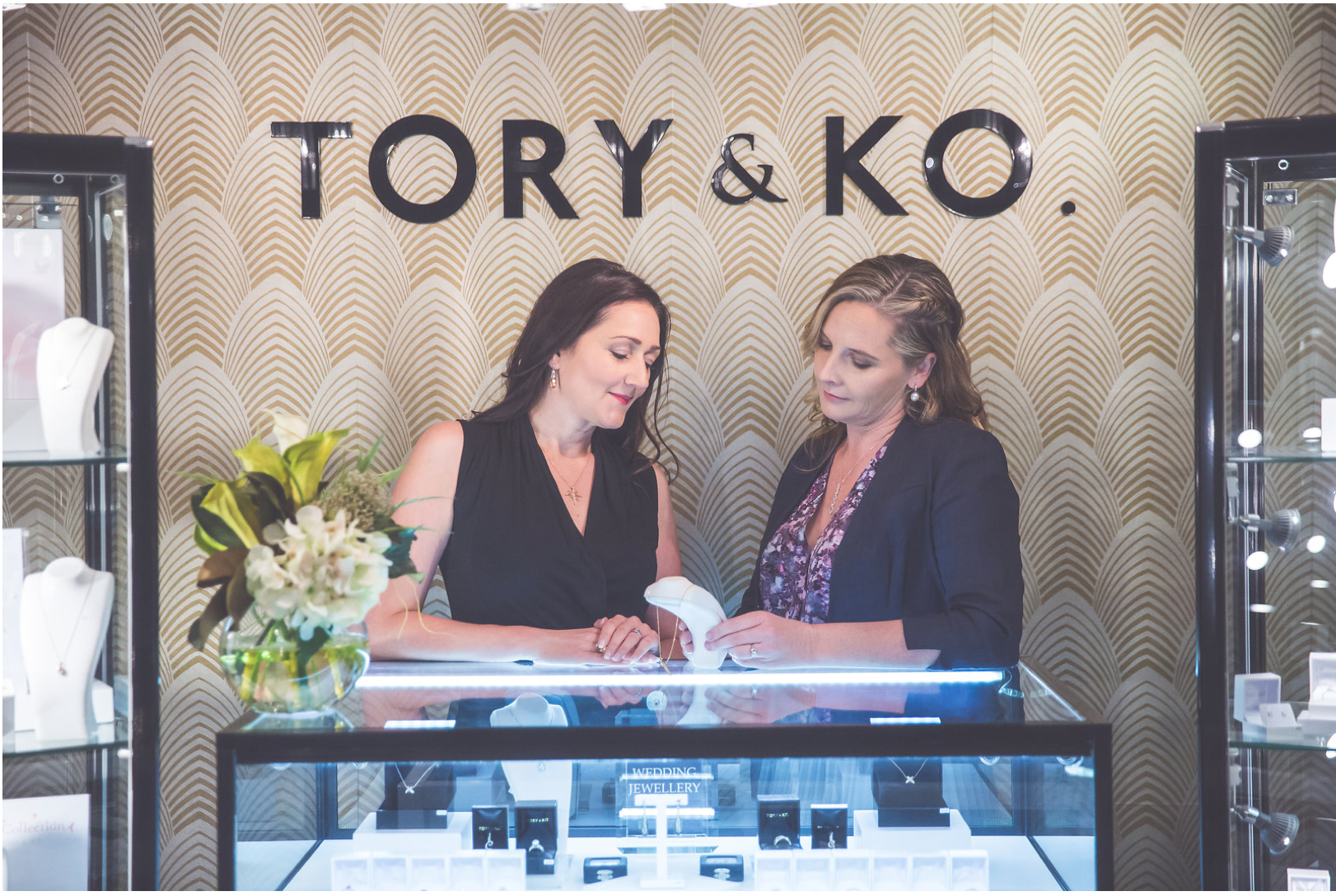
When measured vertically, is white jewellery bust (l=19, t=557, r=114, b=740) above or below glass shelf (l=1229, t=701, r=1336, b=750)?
above

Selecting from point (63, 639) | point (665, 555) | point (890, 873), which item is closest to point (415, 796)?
point (890, 873)

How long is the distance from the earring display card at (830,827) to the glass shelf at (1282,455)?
1.39m

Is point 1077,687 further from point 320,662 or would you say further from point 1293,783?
point 320,662

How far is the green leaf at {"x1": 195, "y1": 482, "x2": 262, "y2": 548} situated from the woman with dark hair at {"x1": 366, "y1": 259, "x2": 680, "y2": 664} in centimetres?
80

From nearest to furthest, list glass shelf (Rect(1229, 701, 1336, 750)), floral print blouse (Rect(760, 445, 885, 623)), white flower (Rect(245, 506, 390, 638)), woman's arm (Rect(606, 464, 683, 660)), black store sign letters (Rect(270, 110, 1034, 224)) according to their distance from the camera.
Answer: white flower (Rect(245, 506, 390, 638))
glass shelf (Rect(1229, 701, 1336, 750))
floral print blouse (Rect(760, 445, 885, 623))
woman's arm (Rect(606, 464, 683, 660))
black store sign letters (Rect(270, 110, 1034, 224))

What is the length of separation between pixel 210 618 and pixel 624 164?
2.00m

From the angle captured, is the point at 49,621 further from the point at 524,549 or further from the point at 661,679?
the point at 661,679

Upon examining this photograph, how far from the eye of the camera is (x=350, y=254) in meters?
3.31

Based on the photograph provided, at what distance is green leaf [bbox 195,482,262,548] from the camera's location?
1864 millimetres

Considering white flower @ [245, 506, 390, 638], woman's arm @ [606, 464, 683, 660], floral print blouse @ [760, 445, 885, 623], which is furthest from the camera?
woman's arm @ [606, 464, 683, 660]

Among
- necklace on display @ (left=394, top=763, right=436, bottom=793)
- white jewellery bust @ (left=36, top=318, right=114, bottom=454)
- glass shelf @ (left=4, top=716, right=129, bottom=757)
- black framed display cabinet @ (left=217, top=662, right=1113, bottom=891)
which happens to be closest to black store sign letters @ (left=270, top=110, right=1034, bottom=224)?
white jewellery bust @ (left=36, top=318, right=114, bottom=454)

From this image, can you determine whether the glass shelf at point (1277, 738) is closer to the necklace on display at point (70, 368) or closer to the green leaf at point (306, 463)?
the green leaf at point (306, 463)

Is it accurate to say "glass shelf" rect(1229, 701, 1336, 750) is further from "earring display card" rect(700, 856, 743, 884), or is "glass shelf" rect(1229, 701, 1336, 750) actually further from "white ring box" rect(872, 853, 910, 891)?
"earring display card" rect(700, 856, 743, 884)

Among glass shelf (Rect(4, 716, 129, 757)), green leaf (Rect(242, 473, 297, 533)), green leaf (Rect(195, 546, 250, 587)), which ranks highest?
green leaf (Rect(242, 473, 297, 533))
